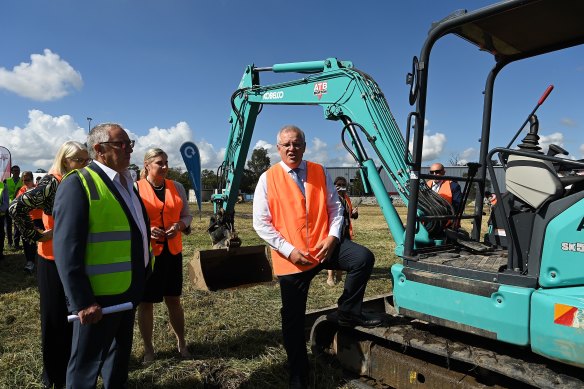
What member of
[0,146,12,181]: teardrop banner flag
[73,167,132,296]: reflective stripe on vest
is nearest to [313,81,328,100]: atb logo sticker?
[73,167,132,296]: reflective stripe on vest

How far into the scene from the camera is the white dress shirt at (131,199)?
2439 mm

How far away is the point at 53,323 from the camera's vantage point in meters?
3.21

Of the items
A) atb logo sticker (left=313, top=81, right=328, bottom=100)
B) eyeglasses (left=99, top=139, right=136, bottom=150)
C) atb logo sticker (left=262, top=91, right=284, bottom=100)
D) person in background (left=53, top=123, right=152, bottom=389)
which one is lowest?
person in background (left=53, top=123, right=152, bottom=389)

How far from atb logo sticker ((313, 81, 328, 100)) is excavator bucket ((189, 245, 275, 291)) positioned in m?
2.29

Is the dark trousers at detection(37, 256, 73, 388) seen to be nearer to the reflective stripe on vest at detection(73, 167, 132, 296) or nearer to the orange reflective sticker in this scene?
the reflective stripe on vest at detection(73, 167, 132, 296)

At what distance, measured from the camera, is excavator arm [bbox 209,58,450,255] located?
4.14 m

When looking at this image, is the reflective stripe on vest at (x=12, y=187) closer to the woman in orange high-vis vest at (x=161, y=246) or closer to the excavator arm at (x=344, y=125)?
the excavator arm at (x=344, y=125)

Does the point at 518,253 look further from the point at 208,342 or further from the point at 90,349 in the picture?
the point at 208,342

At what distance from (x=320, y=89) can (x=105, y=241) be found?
11.5ft

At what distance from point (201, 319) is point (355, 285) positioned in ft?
8.17

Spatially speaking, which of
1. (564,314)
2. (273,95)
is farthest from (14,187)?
(564,314)

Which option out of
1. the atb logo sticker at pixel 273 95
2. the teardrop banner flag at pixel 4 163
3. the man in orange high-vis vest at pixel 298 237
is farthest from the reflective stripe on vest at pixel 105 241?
the teardrop banner flag at pixel 4 163

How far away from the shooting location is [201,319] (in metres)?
5.18

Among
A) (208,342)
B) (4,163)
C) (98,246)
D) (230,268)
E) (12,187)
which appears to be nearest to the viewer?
(98,246)
